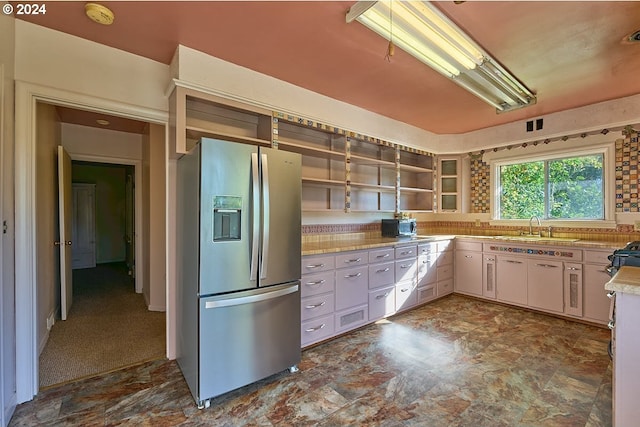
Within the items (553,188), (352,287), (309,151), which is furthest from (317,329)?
(553,188)

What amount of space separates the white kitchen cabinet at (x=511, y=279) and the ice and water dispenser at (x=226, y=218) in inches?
143

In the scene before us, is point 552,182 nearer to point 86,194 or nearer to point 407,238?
point 407,238

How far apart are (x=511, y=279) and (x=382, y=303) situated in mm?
1883

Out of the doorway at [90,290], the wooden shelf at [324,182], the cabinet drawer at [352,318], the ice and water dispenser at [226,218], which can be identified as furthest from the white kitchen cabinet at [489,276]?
the doorway at [90,290]

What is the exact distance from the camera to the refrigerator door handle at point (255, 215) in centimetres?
211

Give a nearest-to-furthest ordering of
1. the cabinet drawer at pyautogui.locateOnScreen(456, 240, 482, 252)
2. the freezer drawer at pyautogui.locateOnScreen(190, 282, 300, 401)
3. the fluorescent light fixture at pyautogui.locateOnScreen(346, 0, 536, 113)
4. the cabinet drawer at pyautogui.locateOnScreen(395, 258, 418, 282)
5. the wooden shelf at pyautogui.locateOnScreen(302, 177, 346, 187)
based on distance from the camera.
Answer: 1. the fluorescent light fixture at pyautogui.locateOnScreen(346, 0, 536, 113)
2. the freezer drawer at pyautogui.locateOnScreen(190, 282, 300, 401)
3. the wooden shelf at pyautogui.locateOnScreen(302, 177, 346, 187)
4. the cabinet drawer at pyautogui.locateOnScreen(395, 258, 418, 282)
5. the cabinet drawer at pyautogui.locateOnScreen(456, 240, 482, 252)

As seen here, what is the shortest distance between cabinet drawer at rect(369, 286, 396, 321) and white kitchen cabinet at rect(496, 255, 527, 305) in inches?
63.5

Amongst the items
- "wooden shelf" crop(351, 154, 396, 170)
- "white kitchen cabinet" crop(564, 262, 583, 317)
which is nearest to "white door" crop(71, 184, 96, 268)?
"wooden shelf" crop(351, 154, 396, 170)

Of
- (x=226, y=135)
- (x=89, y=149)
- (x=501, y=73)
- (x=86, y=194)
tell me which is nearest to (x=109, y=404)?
(x=226, y=135)

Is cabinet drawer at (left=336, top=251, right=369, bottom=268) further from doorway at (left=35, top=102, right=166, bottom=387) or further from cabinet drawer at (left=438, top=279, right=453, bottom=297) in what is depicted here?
doorway at (left=35, top=102, right=166, bottom=387)

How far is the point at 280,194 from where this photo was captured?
7.43ft

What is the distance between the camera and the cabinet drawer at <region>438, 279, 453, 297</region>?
4.27 m

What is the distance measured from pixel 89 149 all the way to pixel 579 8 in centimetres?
537

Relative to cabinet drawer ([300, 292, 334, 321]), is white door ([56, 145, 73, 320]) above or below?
above
